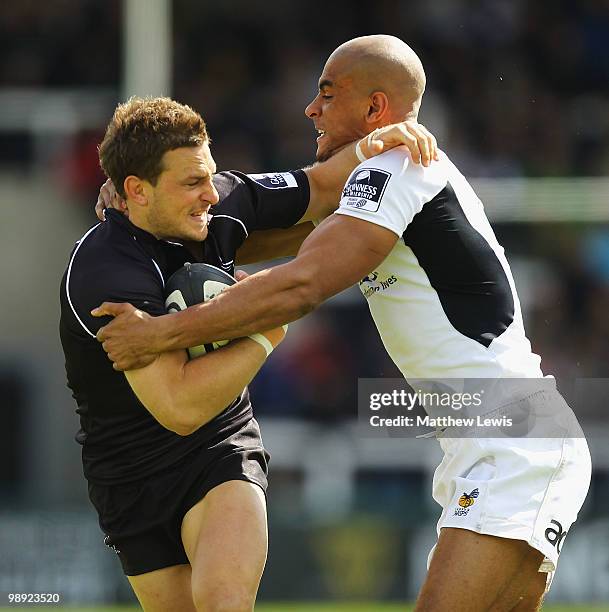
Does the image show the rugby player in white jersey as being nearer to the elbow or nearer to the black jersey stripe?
the black jersey stripe

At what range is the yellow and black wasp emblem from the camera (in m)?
4.36

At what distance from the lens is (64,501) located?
10.3 m

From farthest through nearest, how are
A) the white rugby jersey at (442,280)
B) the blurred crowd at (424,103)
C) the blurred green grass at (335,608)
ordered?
the blurred crowd at (424,103) < the blurred green grass at (335,608) < the white rugby jersey at (442,280)

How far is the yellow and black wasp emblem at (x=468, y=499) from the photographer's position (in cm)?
436

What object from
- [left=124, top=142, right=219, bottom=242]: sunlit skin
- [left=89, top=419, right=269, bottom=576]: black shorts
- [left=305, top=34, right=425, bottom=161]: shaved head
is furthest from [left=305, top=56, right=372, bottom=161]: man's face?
[left=89, top=419, right=269, bottom=576]: black shorts

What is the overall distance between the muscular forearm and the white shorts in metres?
0.77

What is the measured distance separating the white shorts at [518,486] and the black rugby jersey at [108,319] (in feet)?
2.75

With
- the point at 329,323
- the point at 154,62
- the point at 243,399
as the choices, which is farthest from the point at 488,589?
the point at 154,62

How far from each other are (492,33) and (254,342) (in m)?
8.14

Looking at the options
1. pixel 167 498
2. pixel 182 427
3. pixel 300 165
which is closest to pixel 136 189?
pixel 182 427

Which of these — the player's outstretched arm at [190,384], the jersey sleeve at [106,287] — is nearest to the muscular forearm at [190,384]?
the player's outstretched arm at [190,384]

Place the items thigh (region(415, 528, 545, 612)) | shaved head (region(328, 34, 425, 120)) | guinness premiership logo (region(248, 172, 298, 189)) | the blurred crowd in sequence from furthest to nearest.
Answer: the blurred crowd
guinness premiership logo (region(248, 172, 298, 189))
shaved head (region(328, 34, 425, 120))
thigh (region(415, 528, 545, 612))

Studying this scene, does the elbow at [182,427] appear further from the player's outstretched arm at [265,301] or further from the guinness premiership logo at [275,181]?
the guinness premiership logo at [275,181]

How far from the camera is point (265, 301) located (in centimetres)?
441
